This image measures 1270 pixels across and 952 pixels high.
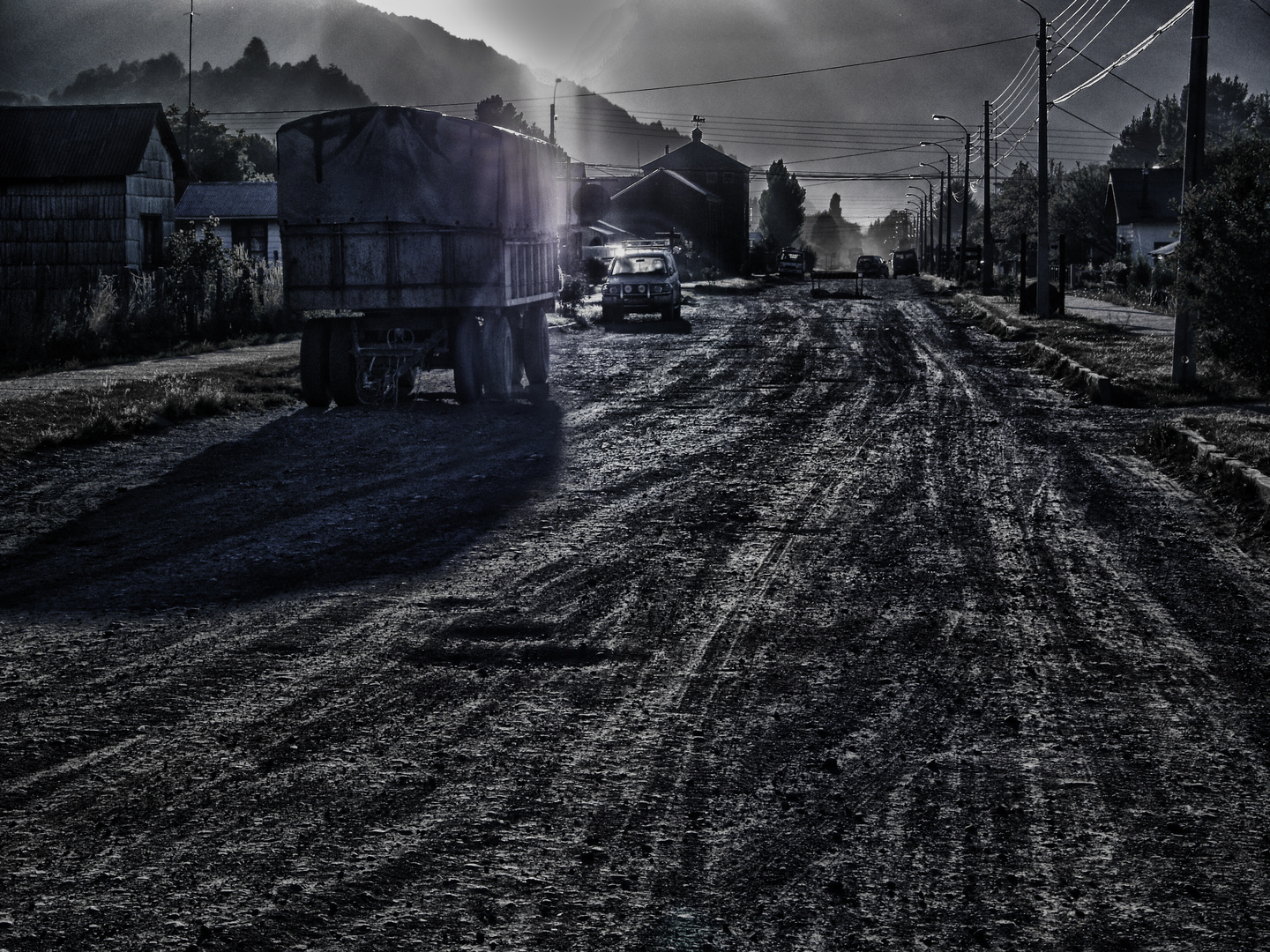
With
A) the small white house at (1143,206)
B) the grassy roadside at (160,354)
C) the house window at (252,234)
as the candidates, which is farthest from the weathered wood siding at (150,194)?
the small white house at (1143,206)

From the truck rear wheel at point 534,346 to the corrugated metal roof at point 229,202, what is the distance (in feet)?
121

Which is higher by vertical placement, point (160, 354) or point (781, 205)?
point (781, 205)

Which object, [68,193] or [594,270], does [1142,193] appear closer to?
[594,270]

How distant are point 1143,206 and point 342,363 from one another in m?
71.5

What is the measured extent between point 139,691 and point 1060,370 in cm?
1822

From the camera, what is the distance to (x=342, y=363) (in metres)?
16.5

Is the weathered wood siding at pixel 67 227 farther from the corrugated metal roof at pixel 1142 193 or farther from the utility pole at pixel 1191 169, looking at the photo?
the corrugated metal roof at pixel 1142 193

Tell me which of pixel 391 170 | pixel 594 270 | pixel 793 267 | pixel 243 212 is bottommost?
pixel 391 170

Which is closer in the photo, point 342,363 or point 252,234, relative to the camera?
point 342,363

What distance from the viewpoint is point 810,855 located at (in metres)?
4.12

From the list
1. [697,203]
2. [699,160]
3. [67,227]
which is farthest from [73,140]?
[699,160]

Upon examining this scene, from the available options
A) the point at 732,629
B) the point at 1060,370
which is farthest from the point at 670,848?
the point at 1060,370

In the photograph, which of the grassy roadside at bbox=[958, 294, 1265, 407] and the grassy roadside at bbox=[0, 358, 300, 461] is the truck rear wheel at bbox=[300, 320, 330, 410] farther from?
the grassy roadside at bbox=[958, 294, 1265, 407]

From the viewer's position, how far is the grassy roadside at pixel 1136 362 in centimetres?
A: 1662
